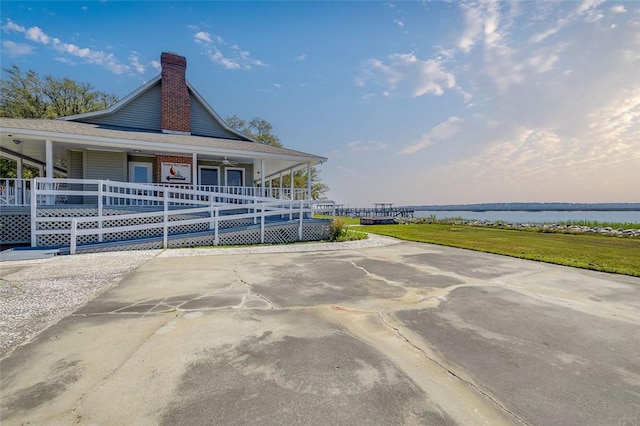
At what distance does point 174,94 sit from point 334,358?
55.4ft

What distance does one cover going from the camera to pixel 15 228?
957 cm

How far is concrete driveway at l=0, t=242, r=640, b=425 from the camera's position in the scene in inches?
80.0

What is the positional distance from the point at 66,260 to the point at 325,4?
13.2 meters

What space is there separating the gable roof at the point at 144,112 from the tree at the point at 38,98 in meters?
15.9

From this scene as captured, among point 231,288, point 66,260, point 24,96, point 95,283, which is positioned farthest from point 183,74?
point 24,96

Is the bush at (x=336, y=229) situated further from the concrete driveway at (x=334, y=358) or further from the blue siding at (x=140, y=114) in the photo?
the blue siding at (x=140, y=114)

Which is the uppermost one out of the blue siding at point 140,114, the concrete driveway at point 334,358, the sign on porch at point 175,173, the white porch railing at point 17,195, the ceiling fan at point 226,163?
the blue siding at point 140,114

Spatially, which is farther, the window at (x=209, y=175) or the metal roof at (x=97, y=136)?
the window at (x=209, y=175)

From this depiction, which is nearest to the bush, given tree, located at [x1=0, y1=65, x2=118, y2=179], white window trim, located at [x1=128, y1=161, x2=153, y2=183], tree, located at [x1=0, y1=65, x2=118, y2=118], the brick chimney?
white window trim, located at [x1=128, y1=161, x2=153, y2=183]

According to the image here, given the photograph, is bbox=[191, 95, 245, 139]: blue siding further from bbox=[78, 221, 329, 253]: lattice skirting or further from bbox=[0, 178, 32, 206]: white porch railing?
bbox=[78, 221, 329, 253]: lattice skirting

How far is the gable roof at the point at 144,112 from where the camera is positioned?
1491 centimetres

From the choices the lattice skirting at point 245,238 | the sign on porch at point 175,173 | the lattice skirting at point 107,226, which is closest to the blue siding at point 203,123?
the sign on porch at point 175,173

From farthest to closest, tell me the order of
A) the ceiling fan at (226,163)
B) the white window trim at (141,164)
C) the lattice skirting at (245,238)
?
1. the ceiling fan at (226,163)
2. the white window trim at (141,164)
3. the lattice skirting at (245,238)

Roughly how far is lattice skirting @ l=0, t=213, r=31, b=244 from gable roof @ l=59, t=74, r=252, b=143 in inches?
278
